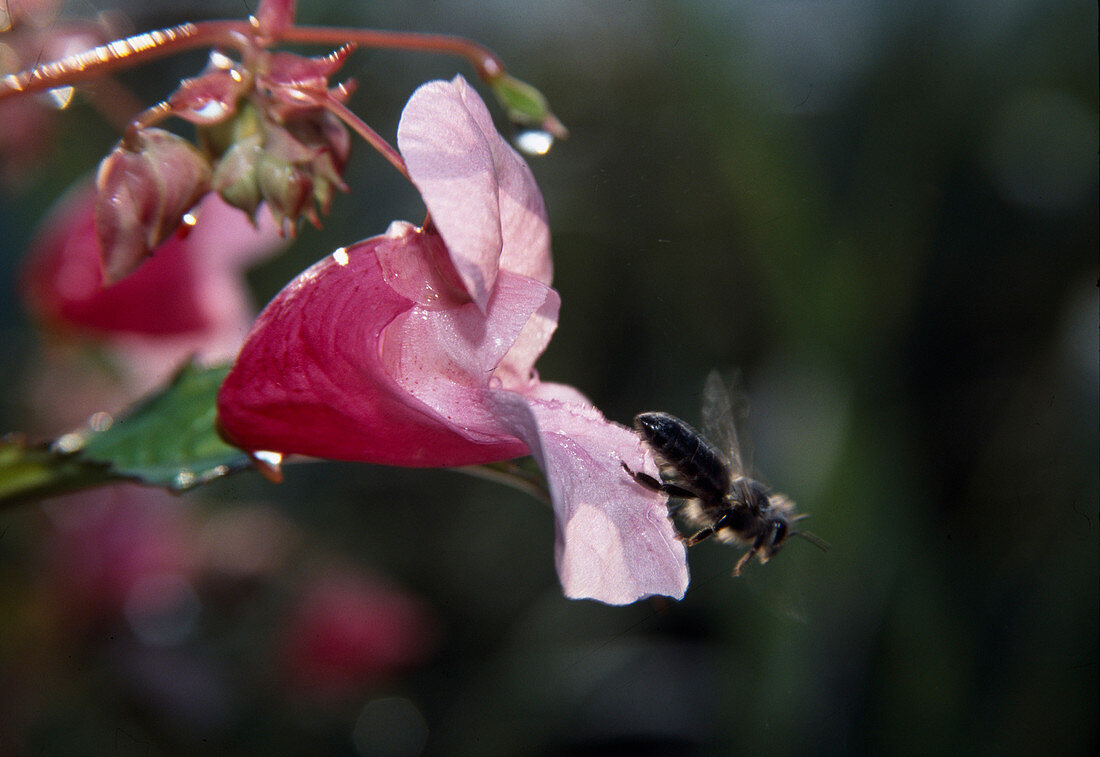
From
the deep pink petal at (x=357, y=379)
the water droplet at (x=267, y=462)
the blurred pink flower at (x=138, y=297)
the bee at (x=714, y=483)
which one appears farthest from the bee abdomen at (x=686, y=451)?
the blurred pink flower at (x=138, y=297)

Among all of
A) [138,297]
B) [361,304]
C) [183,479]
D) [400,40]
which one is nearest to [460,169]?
[361,304]

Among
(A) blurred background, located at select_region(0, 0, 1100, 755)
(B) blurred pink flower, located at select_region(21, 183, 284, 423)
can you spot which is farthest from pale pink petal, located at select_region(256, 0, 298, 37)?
(A) blurred background, located at select_region(0, 0, 1100, 755)

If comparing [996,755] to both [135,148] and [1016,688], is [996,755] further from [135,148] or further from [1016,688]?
[135,148]

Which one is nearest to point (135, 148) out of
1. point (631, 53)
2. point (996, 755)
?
point (996, 755)

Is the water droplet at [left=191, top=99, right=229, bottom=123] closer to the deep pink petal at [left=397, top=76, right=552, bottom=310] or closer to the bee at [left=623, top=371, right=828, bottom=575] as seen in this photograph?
the deep pink petal at [left=397, top=76, right=552, bottom=310]

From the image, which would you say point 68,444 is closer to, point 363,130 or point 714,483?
point 363,130

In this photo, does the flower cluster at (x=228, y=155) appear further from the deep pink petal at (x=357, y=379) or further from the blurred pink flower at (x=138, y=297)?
the blurred pink flower at (x=138, y=297)
